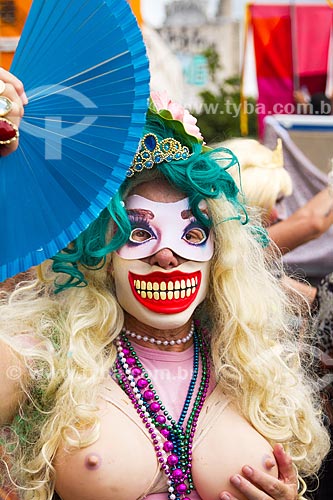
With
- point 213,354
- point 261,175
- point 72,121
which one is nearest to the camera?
point 72,121

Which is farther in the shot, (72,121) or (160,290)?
(160,290)

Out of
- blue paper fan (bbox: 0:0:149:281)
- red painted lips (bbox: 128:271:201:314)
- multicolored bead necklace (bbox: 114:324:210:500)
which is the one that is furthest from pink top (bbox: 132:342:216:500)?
blue paper fan (bbox: 0:0:149:281)

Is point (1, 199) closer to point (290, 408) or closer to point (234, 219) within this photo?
A: point (234, 219)

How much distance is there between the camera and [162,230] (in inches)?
72.2

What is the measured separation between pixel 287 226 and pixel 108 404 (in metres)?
1.45

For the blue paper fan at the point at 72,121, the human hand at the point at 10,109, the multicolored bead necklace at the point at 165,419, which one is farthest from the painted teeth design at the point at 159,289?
the human hand at the point at 10,109

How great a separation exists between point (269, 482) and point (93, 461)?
1.33ft

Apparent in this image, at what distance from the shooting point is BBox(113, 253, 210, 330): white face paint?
1.82 m

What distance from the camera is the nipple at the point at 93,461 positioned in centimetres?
170

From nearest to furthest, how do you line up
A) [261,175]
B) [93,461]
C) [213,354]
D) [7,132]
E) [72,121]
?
[7,132]
[72,121]
[93,461]
[213,354]
[261,175]

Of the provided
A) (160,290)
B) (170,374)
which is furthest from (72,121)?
(170,374)

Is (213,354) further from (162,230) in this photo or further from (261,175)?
(261,175)

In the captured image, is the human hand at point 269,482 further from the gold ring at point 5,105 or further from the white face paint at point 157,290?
the gold ring at point 5,105

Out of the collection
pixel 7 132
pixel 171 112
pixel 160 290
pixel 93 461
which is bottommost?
pixel 93 461
